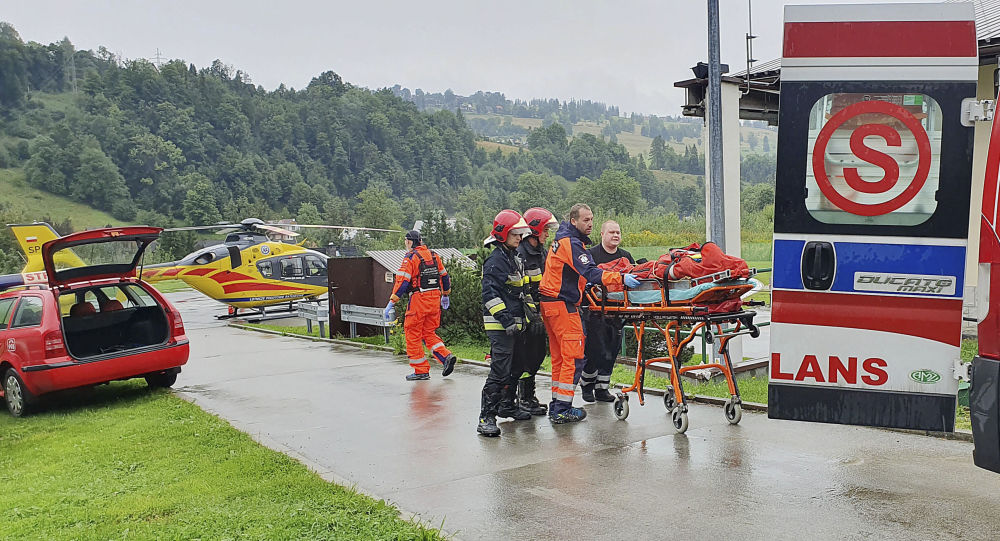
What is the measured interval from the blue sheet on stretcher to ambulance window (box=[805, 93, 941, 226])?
1906 mm

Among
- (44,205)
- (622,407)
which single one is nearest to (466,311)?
(622,407)

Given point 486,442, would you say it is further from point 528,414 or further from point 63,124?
point 63,124

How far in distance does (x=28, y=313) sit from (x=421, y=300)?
4.68 metres

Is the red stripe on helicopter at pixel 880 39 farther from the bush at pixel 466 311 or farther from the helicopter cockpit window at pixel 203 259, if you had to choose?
the helicopter cockpit window at pixel 203 259

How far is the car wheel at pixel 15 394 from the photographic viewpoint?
9305 mm

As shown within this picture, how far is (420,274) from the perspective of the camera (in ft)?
35.4

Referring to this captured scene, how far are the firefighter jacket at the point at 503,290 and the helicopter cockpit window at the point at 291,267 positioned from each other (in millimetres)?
18492

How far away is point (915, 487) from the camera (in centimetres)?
552

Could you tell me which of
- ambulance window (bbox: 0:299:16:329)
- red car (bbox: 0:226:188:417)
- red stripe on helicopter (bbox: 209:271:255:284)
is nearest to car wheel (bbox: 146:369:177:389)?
red car (bbox: 0:226:188:417)

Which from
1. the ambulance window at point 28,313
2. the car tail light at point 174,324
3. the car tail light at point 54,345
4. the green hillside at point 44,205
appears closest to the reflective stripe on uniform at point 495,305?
the car tail light at point 174,324

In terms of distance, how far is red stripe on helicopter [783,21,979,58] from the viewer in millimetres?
4703

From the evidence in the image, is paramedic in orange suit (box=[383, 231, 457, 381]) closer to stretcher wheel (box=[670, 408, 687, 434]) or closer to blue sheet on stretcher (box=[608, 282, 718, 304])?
blue sheet on stretcher (box=[608, 282, 718, 304])

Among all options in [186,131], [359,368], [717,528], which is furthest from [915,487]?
[186,131]

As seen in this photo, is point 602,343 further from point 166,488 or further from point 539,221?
point 166,488
